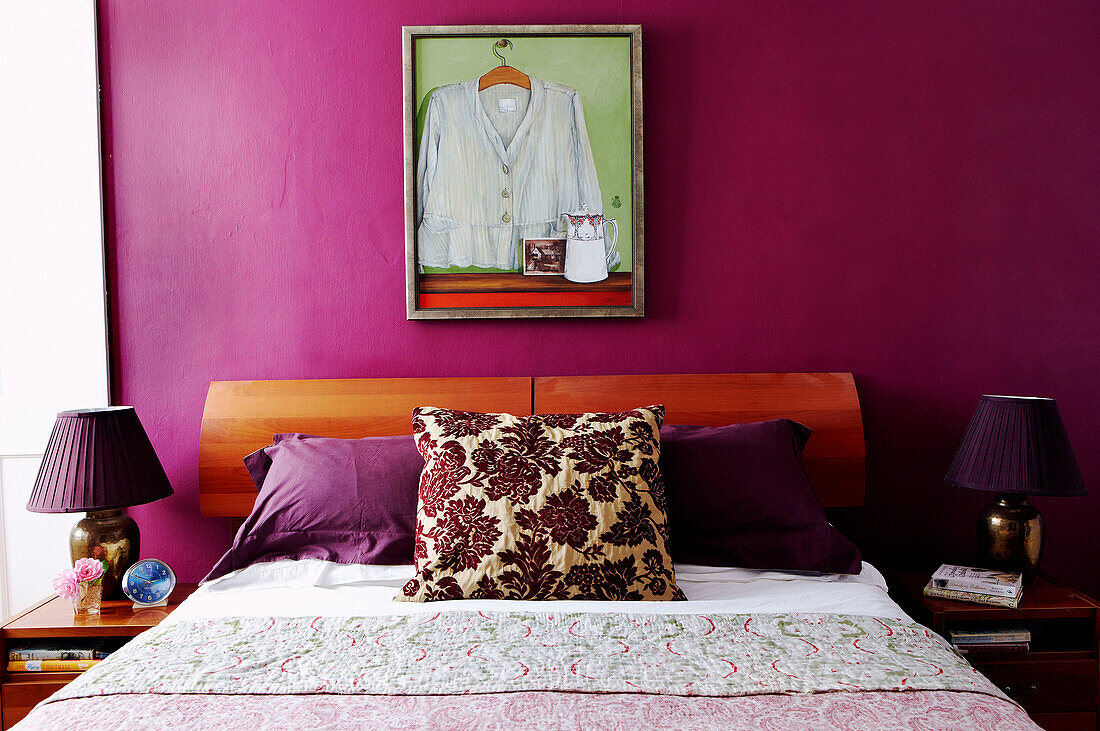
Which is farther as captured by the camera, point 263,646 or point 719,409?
point 719,409

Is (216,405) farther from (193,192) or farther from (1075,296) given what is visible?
(1075,296)

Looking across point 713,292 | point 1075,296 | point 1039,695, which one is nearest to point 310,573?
point 713,292

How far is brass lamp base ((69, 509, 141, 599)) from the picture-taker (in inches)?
76.5

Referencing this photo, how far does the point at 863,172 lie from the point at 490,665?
190 centimetres

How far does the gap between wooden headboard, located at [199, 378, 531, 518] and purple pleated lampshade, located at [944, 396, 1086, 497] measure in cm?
129

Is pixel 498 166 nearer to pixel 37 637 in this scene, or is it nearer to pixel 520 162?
pixel 520 162

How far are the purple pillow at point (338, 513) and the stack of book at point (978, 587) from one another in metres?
1.42

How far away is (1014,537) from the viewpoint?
1979 mm

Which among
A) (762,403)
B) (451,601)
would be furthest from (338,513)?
(762,403)

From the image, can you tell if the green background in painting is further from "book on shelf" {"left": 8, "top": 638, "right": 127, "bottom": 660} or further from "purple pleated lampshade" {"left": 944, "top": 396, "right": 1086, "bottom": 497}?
"book on shelf" {"left": 8, "top": 638, "right": 127, "bottom": 660}

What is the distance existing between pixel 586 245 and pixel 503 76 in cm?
58

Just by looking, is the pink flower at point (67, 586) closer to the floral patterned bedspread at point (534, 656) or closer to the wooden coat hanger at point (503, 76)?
the floral patterned bedspread at point (534, 656)

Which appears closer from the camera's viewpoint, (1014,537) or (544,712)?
(544,712)

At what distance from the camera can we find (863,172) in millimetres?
2305
